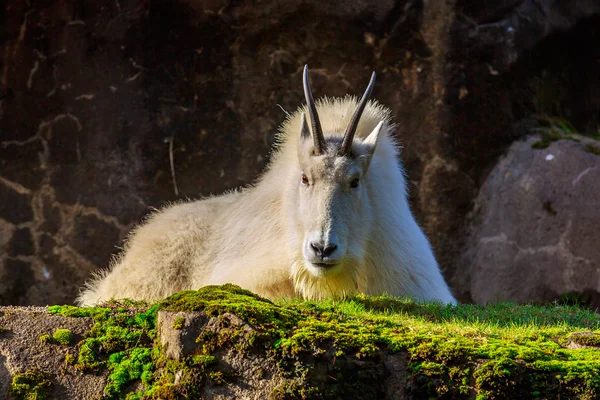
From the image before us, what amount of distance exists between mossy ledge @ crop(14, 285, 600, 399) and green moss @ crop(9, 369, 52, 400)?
15 cm

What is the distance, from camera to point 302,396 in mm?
4207

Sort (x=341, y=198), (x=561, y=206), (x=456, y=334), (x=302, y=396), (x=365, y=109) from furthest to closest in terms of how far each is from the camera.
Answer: (x=561, y=206), (x=365, y=109), (x=341, y=198), (x=456, y=334), (x=302, y=396)

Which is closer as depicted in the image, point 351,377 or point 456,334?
point 351,377

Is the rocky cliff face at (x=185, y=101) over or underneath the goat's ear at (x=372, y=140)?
over

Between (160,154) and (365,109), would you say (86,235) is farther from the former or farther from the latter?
(365,109)

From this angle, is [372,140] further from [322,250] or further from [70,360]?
[70,360]

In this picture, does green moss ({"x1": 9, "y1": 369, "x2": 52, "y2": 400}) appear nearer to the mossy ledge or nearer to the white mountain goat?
the mossy ledge

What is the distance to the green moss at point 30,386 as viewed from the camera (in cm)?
453

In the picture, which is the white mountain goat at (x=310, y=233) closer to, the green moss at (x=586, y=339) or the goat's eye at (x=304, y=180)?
the goat's eye at (x=304, y=180)

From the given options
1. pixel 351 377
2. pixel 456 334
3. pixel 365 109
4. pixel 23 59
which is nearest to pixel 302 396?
pixel 351 377

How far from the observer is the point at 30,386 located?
179 inches

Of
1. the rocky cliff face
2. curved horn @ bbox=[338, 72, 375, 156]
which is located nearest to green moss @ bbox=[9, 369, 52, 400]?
curved horn @ bbox=[338, 72, 375, 156]

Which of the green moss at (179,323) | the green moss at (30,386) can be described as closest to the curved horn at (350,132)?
the green moss at (179,323)

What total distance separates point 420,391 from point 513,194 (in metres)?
6.76
